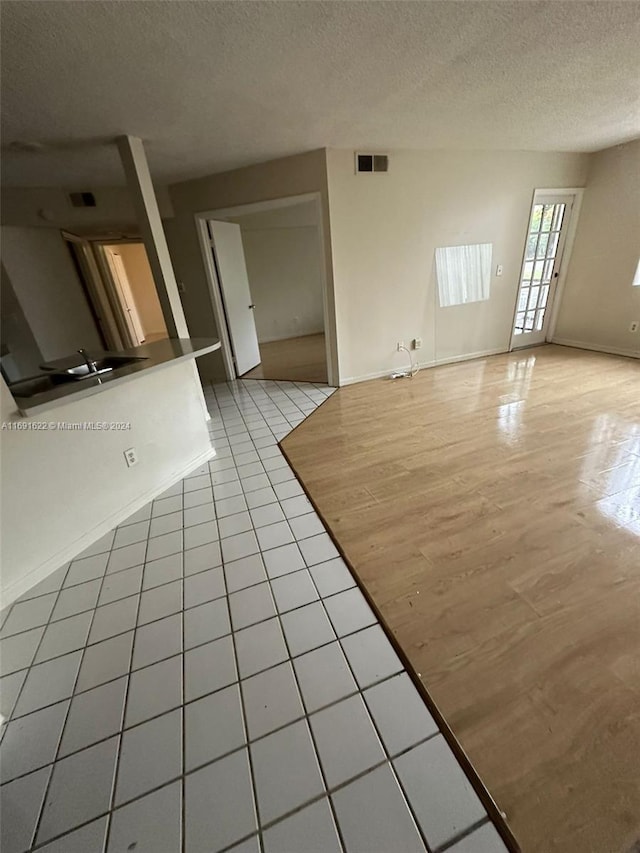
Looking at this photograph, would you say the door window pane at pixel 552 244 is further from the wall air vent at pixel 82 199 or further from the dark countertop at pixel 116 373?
the wall air vent at pixel 82 199

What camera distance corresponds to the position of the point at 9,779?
3.18ft

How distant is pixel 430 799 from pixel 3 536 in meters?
1.90

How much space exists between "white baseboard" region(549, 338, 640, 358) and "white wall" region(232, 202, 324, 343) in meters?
4.36

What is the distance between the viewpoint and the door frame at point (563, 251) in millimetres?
4047

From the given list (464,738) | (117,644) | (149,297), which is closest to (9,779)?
(117,644)

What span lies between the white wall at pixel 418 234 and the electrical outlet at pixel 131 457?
2.46 meters

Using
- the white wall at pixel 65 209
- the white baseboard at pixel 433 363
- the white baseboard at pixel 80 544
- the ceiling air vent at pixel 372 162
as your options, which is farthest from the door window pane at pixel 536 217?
the white baseboard at pixel 80 544

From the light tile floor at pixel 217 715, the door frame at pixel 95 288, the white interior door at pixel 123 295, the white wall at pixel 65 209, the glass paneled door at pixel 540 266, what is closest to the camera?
the light tile floor at pixel 217 715

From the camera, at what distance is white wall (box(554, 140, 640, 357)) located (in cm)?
379

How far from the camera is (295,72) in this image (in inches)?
70.7

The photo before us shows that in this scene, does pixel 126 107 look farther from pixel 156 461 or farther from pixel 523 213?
pixel 523 213

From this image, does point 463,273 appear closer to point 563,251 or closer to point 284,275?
point 563,251

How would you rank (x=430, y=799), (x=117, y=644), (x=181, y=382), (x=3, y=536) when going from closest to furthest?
(x=430, y=799)
(x=117, y=644)
(x=3, y=536)
(x=181, y=382)

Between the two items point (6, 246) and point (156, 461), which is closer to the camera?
point (156, 461)
